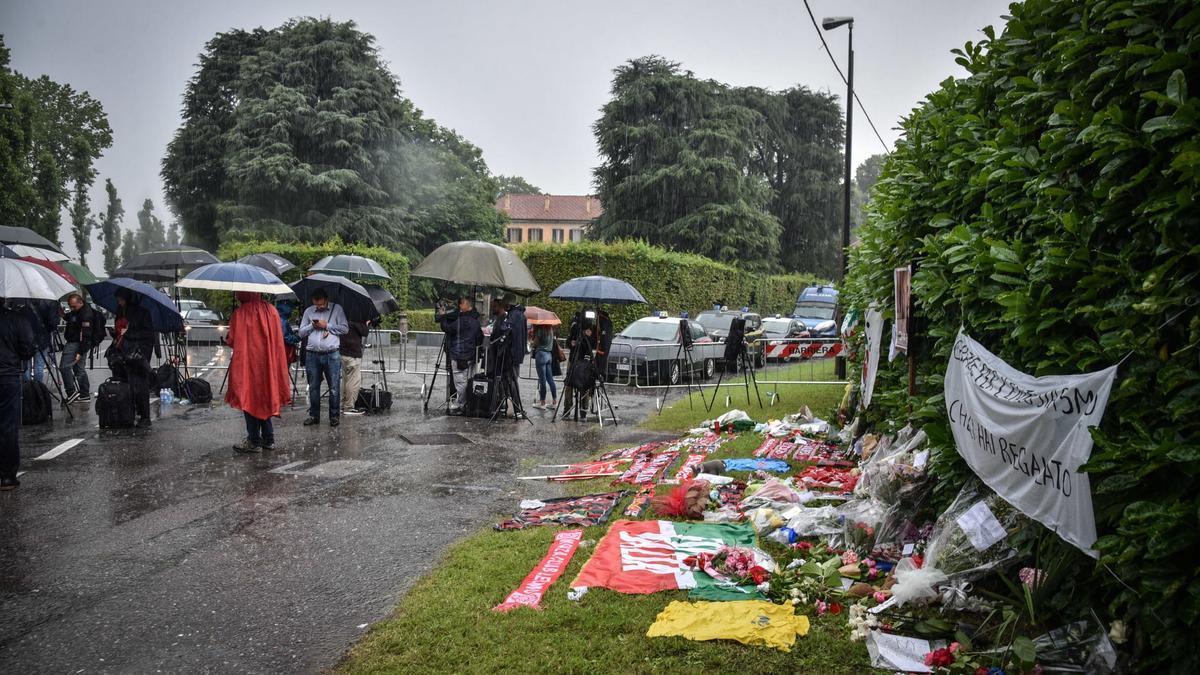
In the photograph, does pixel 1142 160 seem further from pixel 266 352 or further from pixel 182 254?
pixel 182 254

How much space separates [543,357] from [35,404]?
7758 millimetres

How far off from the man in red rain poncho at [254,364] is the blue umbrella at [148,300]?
7.75 ft

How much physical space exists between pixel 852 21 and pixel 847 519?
1537 centimetres

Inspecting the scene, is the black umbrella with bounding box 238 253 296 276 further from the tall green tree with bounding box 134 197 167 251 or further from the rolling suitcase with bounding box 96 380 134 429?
the tall green tree with bounding box 134 197 167 251

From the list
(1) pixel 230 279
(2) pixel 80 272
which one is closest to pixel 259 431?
(1) pixel 230 279

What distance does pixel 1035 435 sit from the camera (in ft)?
13.0

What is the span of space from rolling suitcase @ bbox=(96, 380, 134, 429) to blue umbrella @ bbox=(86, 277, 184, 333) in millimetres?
978

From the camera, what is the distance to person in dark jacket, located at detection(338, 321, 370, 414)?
13086mm

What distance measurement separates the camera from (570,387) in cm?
1329

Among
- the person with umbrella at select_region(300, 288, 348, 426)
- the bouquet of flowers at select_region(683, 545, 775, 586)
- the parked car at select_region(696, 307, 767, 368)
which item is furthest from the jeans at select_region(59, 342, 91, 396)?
the parked car at select_region(696, 307, 767, 368)

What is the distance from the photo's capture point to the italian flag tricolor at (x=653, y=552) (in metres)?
5.20

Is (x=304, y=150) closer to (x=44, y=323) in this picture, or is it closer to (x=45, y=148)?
(x=45, y=148)

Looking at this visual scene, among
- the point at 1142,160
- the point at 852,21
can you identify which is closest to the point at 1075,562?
the point at 1142,160

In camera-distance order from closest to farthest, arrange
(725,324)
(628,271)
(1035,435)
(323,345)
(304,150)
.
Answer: (1035,435) < (323,345) < (725,324) < (628,271) < (304,150)
